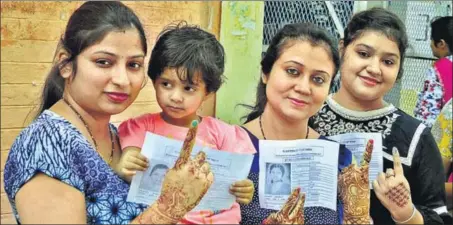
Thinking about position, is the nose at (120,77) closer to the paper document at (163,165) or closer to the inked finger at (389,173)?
the paper document at (163,165)

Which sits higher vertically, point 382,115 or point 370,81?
point 370,81

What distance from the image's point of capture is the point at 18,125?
14.1 ft

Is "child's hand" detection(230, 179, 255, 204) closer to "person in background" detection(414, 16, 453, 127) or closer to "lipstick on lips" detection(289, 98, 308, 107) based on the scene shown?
"lipstick on lips" detection(289, 98, 308, 107)

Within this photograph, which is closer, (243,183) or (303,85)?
(243,183)

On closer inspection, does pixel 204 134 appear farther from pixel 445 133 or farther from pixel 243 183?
pixel 445 133

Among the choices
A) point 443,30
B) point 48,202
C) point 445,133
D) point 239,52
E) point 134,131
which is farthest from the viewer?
point 239,52

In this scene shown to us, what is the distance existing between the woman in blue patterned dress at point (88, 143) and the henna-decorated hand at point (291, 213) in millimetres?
273

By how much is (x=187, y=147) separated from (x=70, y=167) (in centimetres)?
31

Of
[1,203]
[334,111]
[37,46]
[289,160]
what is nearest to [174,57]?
[289,160]

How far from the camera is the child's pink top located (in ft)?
7.09

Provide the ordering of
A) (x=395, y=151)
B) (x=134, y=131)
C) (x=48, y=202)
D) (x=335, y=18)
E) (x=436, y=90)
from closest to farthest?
(x=48, y=202) → (x=134, y=131) → (x=395, y=151) → (x=436, y=90) → (x=335, y=18)

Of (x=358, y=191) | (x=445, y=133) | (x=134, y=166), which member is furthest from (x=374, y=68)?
(x=445, y=133)

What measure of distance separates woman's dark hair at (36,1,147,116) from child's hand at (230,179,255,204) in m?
0.47

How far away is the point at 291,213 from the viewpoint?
203 cm
